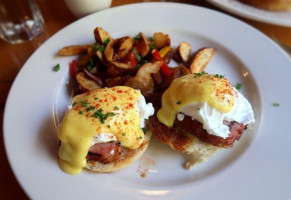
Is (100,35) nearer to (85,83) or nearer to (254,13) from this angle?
(85,83)

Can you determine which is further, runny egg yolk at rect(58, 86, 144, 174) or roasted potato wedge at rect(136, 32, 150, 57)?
roasted potato wedge at rect(136, 32, 150, 57)

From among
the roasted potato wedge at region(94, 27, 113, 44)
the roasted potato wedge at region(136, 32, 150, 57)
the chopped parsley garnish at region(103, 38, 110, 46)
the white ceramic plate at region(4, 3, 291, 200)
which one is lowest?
the white ceramic plate at region(4, 3, 291, 200)

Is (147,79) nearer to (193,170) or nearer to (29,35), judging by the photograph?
(193,170)

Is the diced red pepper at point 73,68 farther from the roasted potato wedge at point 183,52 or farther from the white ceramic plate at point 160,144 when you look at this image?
the roasted potato wedge at point 183,52

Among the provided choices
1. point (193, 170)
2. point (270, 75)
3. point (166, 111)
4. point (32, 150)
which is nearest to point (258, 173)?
A: point (193, 170)

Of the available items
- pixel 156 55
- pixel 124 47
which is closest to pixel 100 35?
pixel 124 47

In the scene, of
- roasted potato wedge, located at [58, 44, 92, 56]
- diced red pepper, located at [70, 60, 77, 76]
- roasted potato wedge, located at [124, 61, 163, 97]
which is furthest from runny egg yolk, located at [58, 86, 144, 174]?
roasted potato wedge, located at [58, 44, 92, 56]

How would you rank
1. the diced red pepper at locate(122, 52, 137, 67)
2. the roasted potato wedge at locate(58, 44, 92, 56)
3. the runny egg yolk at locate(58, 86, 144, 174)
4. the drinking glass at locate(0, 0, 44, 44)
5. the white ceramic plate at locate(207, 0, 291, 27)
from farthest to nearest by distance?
the drinking glass at locate(0, 0, 44, 44), the white ceramic plate at locate(207, 0, 291, 27), the roasted potato wedge at locate(58, 44, 92, 56), the diced red pepper at locate(122, 52, 137, 67), the runny egg yolk at locate(58, 86, 144, 174)

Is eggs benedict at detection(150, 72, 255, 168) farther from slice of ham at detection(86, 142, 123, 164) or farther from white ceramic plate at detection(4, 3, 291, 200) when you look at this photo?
slice of ham at detection(86, 142, 123, 164)
